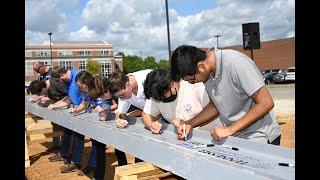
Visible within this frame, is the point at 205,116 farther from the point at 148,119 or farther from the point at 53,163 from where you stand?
the point at 53,163

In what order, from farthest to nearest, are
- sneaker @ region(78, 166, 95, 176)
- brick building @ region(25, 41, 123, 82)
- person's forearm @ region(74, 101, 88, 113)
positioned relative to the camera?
1. brick building @ region(25, 41, 123, 82)
2. sneaker @ region(78, 166, 95, 176)
3. person's forearm @ region(74, 101, 88, 113)

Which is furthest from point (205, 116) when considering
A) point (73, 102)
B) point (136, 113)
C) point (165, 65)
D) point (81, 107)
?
point (165, 65)

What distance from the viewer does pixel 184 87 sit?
3.27 m

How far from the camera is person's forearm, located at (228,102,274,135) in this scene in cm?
234

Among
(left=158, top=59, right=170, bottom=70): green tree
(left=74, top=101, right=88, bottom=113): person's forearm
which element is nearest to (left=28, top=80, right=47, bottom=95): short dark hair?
(left=74, top=101, right=88, bottom=113): person's forearm

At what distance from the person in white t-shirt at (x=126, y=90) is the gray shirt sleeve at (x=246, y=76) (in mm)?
1517

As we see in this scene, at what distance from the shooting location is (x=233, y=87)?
254 cm

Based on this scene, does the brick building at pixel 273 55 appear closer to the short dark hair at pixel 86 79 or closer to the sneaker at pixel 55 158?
the sneaker at pixel 55 158

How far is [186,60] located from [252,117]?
20.5 inches

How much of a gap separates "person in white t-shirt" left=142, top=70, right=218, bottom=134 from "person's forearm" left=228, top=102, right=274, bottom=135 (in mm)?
721

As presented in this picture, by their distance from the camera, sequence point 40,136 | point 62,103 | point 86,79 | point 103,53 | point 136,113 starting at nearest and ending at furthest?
point 136,113 < point 86,79 < point 62,103 < point 40,136 < point 103,53

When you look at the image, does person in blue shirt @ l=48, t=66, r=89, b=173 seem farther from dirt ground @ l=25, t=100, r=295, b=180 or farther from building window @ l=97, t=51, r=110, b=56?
building window @ l=97, t=51, r=110, b=56
